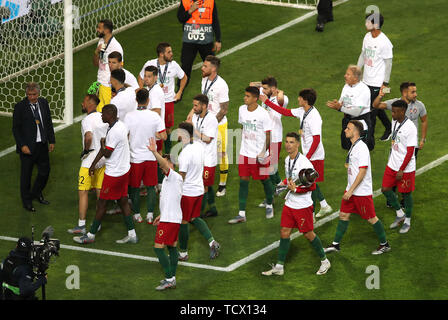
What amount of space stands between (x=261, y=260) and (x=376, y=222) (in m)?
1.63

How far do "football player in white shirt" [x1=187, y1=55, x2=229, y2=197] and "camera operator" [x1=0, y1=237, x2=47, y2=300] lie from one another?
477 cm

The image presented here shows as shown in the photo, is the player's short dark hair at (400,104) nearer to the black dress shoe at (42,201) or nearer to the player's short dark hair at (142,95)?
the player's short dark hair at (142,95)

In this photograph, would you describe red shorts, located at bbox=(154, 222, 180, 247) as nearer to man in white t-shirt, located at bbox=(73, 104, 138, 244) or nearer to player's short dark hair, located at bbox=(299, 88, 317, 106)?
man in white t-shirt, located at bbox=(73, 104, 138, 244)

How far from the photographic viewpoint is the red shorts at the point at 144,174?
48.9 ft

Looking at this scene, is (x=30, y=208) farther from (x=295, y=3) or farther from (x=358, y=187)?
(x=295, y=3)

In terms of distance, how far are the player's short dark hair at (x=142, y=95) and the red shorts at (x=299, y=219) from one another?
8.63 feet

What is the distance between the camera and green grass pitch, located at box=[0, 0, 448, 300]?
13.5 metres

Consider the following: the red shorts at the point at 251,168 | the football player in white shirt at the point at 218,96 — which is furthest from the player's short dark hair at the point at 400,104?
the football player in white shirt at the point at 218,96

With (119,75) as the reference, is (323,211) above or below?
below

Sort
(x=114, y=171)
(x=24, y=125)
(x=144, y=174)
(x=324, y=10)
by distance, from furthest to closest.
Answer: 1. (x=324, y=10)
2. (x=24, y=125)
3. (x=144, y=174)
4. (x=114, y=171)

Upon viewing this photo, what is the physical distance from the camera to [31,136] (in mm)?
15586

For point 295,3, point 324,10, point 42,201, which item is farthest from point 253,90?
point 295,3

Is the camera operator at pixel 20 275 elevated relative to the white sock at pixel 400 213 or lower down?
lower down

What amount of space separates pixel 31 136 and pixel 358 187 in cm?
502
